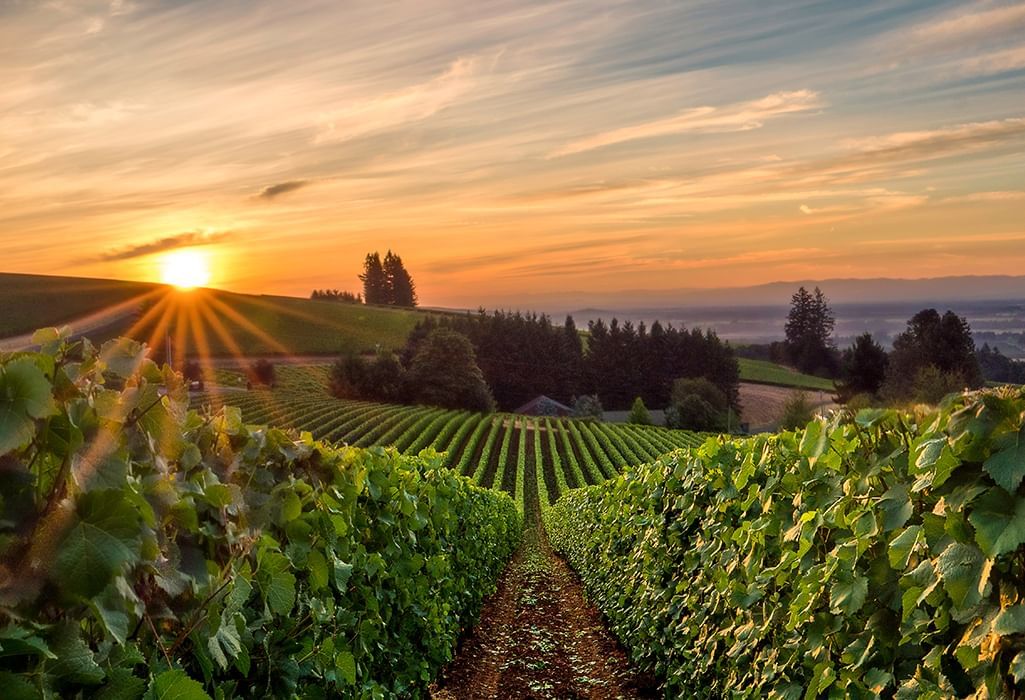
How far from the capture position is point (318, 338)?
124m

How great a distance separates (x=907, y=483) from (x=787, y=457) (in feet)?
5.71

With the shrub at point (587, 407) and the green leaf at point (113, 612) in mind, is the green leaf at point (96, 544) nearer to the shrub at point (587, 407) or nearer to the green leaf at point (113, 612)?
the green leaf at point (113, 612)

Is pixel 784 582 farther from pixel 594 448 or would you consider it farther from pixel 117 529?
pixel 594 448

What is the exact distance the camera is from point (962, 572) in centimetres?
272

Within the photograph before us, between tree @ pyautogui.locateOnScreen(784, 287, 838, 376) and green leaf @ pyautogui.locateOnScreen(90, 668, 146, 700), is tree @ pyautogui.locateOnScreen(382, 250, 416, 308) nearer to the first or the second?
tree @ pyautogui.locateOnScreen(784, 287, 838, 376)

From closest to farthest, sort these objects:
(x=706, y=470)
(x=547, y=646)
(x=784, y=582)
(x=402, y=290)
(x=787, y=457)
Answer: (x=784, y=582) → (x=787, y=457) → (x=706, y=470) → (x=547, y=646) → (x=402, y=290)

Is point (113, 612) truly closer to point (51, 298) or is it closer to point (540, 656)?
point (540, 656)

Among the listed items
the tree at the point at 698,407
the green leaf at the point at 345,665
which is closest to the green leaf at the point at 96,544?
the green leaf at the point at 345,665

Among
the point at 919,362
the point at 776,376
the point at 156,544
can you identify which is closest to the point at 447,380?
the point at 919,362

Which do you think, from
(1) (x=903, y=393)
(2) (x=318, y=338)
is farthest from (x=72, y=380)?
(2) (x=318, y=338)

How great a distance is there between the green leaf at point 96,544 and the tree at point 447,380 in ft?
331

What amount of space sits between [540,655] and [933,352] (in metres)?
92.4

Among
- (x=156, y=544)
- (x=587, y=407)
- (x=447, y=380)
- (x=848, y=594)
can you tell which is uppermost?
(x=156, y=544)

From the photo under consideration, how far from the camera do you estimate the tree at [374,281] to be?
18612cm
